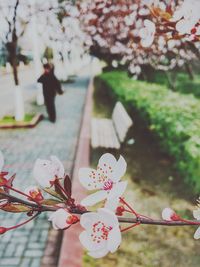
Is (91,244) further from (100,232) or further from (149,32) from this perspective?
(149,32)

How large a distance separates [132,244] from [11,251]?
4.14 ft

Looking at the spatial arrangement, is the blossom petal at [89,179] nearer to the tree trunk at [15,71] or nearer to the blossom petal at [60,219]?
the blossom petal at [60,219]

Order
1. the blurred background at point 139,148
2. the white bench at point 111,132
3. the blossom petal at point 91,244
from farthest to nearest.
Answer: the white bench at point 111,132 → the blurred background at point 139,148 → the blossom petal at point 91,244

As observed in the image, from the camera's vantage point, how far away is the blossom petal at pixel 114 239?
4.00ft

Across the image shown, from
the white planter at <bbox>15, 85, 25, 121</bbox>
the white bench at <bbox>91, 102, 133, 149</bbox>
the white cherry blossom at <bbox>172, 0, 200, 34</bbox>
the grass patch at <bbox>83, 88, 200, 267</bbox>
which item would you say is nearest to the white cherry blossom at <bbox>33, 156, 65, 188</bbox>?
the white cherry blossom at <bbox>172, 0, 200, 34</bbox>

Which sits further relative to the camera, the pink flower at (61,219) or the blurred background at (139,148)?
the blurred background at (139,148)

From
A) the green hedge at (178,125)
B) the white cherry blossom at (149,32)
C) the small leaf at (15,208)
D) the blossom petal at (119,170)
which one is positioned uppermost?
the white cherry blossom at (149,32)

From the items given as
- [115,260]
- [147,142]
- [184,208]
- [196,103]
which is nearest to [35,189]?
[115,260]

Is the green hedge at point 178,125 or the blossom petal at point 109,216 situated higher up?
the blossom petal at point 109,216

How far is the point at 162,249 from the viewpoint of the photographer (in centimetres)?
439

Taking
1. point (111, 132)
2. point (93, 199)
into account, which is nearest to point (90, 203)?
point (93, 199)

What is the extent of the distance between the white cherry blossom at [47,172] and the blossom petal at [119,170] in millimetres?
211

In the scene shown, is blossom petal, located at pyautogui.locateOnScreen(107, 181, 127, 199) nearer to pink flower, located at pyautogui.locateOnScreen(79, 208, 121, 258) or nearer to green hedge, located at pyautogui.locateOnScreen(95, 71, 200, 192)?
pink flower, located at pyautogui.locateOnScreen(79, 208, 121, 258)

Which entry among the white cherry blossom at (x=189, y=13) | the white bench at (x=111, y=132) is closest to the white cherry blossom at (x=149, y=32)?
the white cherry blossom at (x=189, y=13)
